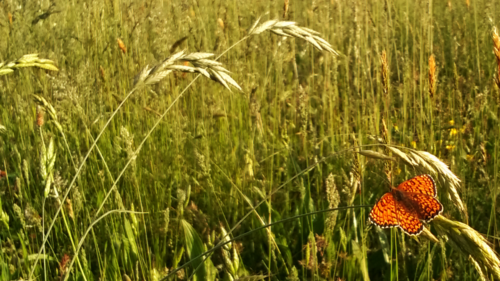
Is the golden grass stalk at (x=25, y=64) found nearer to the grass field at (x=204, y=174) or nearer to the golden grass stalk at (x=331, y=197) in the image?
the grass field at (x=204, y=174)

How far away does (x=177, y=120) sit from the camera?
2.27m

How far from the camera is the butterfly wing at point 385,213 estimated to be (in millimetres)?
927

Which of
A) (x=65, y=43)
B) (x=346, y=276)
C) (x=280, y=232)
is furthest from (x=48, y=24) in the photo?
(x=346, y=276)

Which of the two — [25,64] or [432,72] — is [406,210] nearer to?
[432,72]

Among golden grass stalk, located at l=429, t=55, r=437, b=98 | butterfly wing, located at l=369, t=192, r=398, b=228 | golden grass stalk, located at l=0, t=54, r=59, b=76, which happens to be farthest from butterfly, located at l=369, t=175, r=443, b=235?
golden grass stalk, located at l=0, t=54, r=59, b=76

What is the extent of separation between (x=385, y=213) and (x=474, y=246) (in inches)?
8.9

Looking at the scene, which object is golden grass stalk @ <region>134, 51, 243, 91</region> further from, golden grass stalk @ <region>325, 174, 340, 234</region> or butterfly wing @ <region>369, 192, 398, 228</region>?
golden grass stalk @ <region>325, 174, 340, 234</region>

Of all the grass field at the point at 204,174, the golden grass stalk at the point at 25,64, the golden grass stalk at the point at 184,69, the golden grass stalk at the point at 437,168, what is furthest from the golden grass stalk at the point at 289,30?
the golden grass stalk at the point at 25,64

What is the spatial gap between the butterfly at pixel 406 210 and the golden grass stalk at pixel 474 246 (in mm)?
77

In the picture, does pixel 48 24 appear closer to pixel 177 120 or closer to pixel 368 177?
pixel 177 120

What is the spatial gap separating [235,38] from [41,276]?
6.22 feet

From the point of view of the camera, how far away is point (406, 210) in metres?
0.95

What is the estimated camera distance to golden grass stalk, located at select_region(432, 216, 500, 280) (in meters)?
0.75

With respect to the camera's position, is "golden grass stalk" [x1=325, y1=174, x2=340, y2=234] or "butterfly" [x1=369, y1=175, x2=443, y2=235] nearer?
"butterfly" [x1=369, y1=175, x2=443, y2=235]
